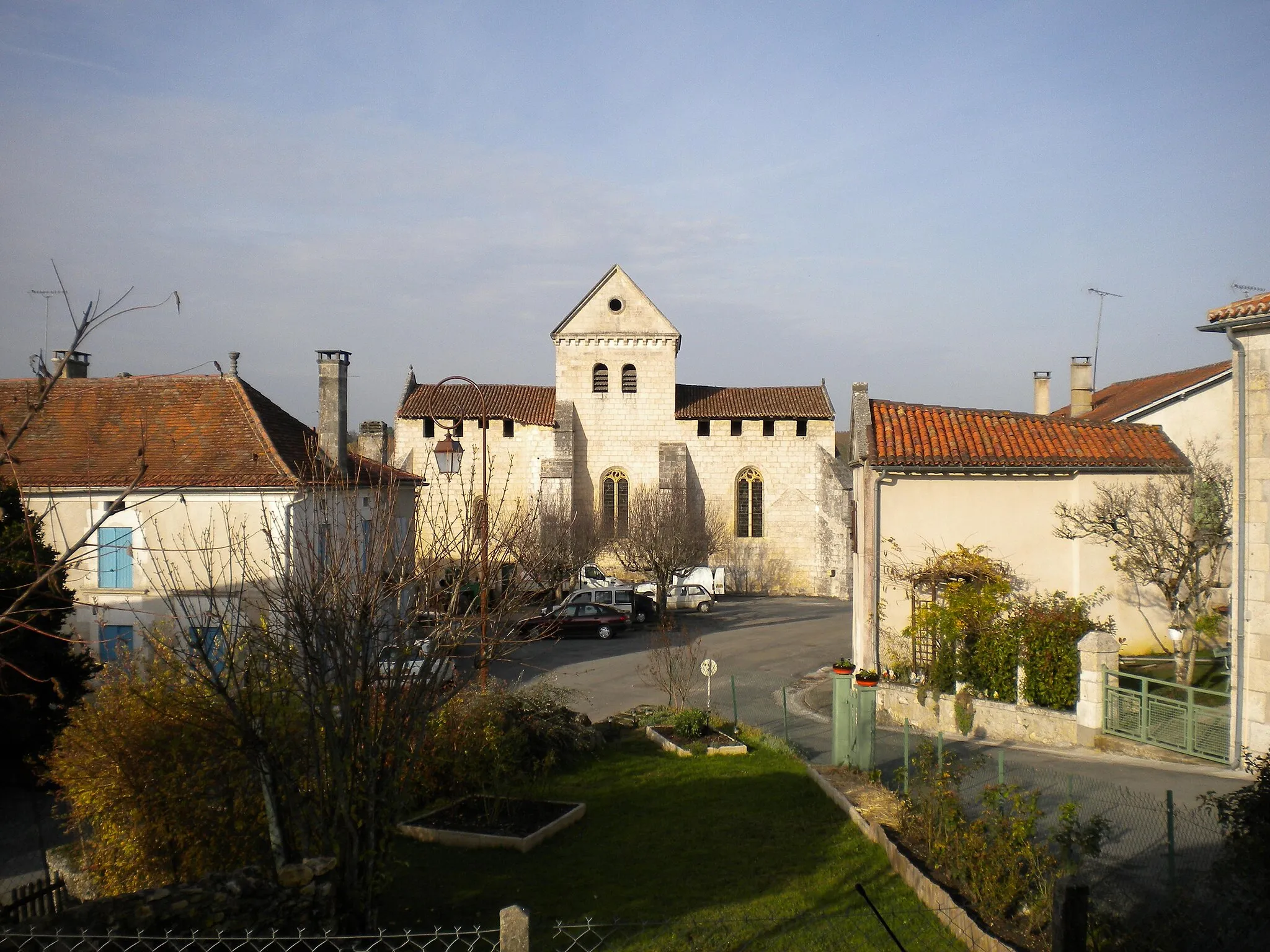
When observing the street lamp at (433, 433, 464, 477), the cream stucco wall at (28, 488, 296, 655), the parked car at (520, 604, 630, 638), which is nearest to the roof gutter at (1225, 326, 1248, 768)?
the street lamp at (433, 433, 464, 477)

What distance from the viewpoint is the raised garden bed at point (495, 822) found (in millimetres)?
9805

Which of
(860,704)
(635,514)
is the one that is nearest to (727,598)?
(635,514)

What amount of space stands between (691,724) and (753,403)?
26483mm

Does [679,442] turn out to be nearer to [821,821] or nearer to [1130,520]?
[1130,520]

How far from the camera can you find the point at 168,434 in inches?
762

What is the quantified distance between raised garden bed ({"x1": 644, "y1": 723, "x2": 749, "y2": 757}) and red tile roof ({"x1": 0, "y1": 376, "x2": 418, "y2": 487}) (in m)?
7.31

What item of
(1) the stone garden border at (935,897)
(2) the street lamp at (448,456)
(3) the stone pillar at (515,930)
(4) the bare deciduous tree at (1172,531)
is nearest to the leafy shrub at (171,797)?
(3) the stone pillar at (515,930)

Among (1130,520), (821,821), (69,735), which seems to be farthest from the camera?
(1130,520)

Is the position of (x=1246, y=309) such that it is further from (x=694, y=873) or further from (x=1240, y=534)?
(x=694, y=873)

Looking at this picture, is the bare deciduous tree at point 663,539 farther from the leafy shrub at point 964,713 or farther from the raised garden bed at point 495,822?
the raised garden bed at point 495,822

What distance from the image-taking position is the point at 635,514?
112ft

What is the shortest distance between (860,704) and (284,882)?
7.83 m

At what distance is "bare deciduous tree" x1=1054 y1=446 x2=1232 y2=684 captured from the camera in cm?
1552

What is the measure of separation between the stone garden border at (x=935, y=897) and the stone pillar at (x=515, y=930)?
375 centimetres
